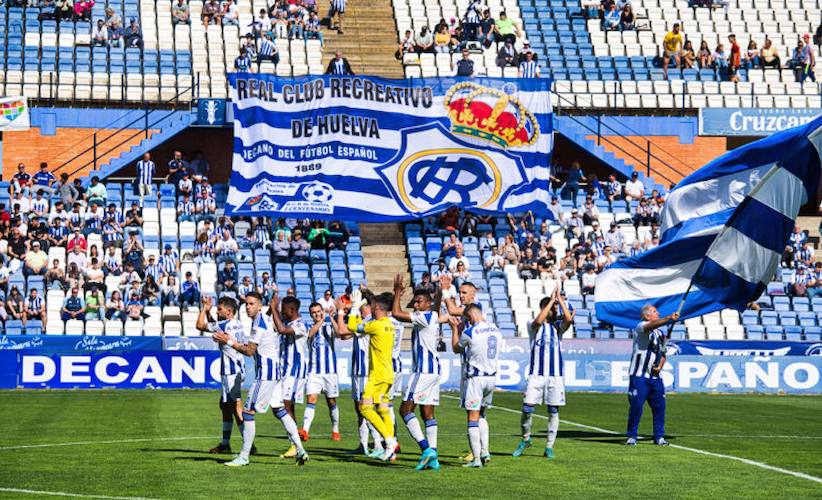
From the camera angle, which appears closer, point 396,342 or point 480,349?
point 480,349

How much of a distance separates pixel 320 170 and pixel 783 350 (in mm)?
13644

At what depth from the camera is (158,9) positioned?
46000 millimetres

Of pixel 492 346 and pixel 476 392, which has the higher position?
pixel 492 346

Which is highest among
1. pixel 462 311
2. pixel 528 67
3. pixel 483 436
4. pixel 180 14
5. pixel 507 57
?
pixel 180 14

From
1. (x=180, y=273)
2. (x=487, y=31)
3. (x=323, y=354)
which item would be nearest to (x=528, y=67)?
(x=487, y=31)

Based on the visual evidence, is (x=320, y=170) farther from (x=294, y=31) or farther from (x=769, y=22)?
(x=769, y=22)

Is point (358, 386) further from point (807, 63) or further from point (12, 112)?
point (807, 63)

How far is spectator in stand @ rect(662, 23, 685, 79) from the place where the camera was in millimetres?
47406

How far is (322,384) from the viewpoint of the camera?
67.3 ft

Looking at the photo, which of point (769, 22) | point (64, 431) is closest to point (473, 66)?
point (769, 22)

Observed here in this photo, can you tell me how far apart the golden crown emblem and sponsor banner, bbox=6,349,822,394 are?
8465 millimetres

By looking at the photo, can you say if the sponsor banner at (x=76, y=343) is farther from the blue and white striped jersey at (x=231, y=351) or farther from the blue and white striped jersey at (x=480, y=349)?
the blue and white striped jersey at (x=480, y=349)

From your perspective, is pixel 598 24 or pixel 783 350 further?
pixel 598 24

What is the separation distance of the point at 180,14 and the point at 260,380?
31043 mm
